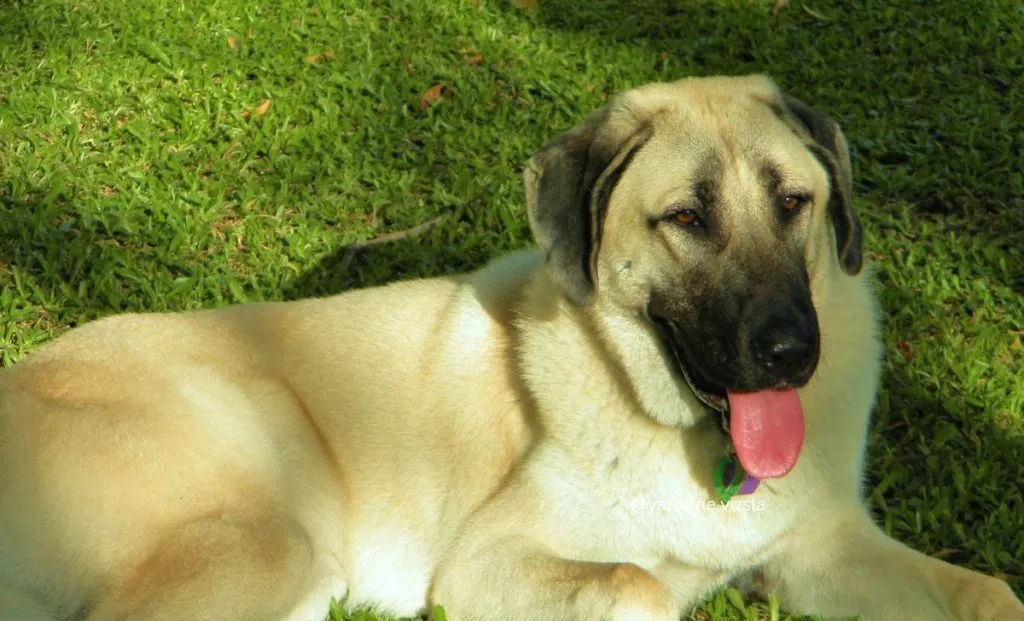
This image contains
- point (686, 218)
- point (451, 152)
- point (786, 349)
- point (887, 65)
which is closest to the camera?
point (786, 349)

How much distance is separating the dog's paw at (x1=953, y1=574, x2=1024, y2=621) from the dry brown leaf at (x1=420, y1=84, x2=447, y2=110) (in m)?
4.55

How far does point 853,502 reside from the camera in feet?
13.3

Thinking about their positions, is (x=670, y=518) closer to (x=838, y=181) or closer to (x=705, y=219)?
(x=705, y=219)

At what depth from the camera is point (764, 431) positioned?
3703 millimetres

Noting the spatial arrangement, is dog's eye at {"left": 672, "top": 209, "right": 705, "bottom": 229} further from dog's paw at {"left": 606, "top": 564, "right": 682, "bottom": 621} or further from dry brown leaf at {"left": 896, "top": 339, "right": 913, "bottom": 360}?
dry brown leaf at {"left": 896, "top": 339, "right": 913, "bottom": 360}

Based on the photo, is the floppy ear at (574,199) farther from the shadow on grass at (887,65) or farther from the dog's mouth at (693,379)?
the shadow on grass at (887,65)

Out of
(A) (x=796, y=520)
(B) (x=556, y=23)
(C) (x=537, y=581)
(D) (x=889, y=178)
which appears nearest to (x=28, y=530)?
(C) (x=537, y=581)

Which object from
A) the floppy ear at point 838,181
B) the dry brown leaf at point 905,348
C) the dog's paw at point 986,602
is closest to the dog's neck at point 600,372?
the floppy ear at point 838,181

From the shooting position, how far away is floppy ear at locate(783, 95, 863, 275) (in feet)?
12.8

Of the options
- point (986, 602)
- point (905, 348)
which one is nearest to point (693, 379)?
point (986, 602)

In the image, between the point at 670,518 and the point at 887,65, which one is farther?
the point at 887,65

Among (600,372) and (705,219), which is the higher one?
(705,219)

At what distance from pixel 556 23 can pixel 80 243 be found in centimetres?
356

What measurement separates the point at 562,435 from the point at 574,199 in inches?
31.2
